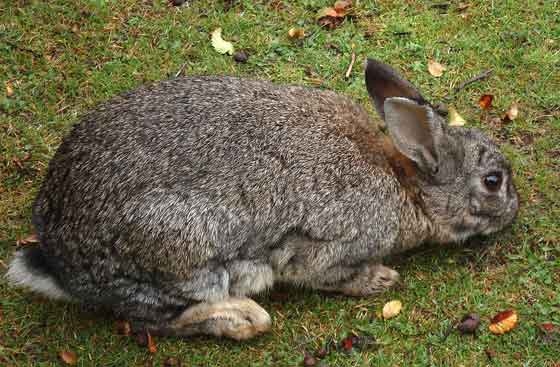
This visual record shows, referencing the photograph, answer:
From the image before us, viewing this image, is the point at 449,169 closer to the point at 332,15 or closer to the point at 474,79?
the point at 474,79

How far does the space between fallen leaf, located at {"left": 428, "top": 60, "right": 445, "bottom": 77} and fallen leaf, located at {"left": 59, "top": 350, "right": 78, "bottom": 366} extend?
3.48 m

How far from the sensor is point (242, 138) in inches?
186

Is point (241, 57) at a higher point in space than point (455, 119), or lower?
higher

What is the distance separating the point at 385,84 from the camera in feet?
17.2

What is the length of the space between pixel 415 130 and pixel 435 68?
1.65 metres

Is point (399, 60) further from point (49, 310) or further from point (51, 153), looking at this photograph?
point (49, 310)

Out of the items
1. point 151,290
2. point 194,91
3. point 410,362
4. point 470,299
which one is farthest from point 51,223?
point 470,299

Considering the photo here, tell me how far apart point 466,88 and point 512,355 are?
2.27 m

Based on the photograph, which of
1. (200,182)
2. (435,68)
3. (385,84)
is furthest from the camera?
(435,68)

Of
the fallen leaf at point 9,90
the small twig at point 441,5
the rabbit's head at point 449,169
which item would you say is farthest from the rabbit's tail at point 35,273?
the small twig at point 441,5

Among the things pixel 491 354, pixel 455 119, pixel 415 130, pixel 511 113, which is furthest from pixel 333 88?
pixel 491 354

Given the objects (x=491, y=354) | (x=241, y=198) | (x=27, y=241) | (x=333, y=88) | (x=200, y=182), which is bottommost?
(x=491, y=354)

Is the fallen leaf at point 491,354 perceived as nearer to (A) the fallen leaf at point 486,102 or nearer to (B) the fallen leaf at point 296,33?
(A) the fallen leaf at point 486,102

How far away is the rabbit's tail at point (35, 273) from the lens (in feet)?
16.3
